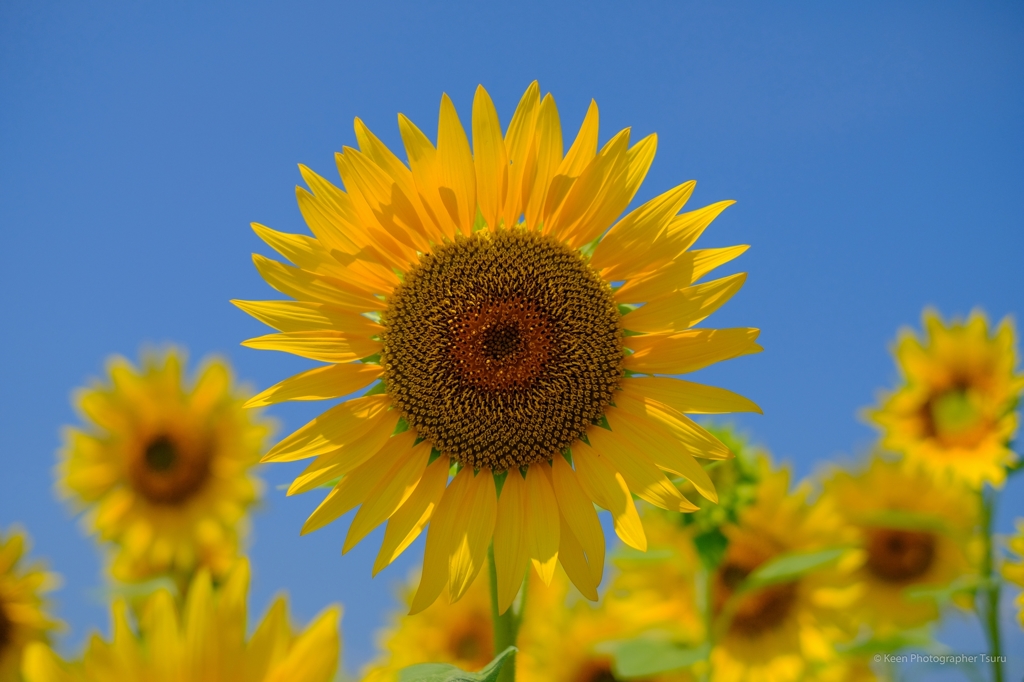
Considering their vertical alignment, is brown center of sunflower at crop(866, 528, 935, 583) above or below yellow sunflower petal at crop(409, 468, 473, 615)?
above

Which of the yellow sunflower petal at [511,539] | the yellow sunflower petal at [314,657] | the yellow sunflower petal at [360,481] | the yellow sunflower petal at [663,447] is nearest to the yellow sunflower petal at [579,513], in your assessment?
the yellow sunflower petal at [511,539]

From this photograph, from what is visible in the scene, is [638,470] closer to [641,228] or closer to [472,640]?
[641,228]

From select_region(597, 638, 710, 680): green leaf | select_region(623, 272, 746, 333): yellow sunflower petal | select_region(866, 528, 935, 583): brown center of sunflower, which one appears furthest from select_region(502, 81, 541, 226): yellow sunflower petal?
select_region(866, 528, 935, 583): brown center of sunflower

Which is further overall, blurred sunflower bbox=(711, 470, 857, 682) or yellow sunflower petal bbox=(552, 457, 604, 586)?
blurred sunflower bbox=(711, 470, 857, 682)

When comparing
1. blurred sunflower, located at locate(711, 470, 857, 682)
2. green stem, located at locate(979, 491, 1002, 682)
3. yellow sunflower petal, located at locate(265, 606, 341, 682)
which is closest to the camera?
yellow sunflower petal, located at locate(265, 606, 341, 682)

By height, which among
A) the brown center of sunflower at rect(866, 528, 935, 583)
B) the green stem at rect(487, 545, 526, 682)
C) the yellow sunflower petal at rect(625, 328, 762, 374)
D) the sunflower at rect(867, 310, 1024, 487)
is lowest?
the green stem at rect(487, 545, 526, 682)

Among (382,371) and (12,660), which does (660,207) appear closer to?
(382,371)

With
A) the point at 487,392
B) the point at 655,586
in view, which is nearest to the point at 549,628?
the point at 655,586

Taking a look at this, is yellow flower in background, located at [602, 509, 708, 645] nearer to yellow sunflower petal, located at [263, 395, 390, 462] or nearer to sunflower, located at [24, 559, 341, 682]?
yellow sunflower petal, located at [263, 395, 390, 462]
